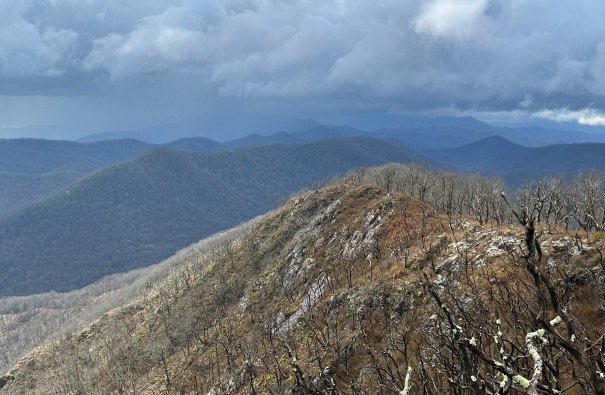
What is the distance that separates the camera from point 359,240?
253 ft

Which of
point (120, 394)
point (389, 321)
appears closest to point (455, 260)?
point (389, 321)

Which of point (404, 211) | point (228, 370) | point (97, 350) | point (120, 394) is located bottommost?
point (97, 350)

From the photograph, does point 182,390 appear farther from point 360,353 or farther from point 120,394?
point 360,353

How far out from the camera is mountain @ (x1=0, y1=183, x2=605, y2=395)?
10258 millimetres

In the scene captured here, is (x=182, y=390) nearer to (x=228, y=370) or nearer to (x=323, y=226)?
(x=228, y=370)

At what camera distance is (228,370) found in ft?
202

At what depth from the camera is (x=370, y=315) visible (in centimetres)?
4659

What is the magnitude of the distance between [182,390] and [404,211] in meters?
47.7

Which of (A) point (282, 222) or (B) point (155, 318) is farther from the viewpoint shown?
(B) point (155, 318)

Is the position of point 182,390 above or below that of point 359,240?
below

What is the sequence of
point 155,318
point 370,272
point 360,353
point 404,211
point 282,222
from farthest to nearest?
point 155,318
point 282,222
point 404,211
point 370,272
point 360,353

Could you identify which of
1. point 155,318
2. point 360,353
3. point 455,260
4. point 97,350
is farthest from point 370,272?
point 97,350

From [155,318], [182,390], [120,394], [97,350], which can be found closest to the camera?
[182,390]

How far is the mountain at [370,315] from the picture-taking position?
10.3m
